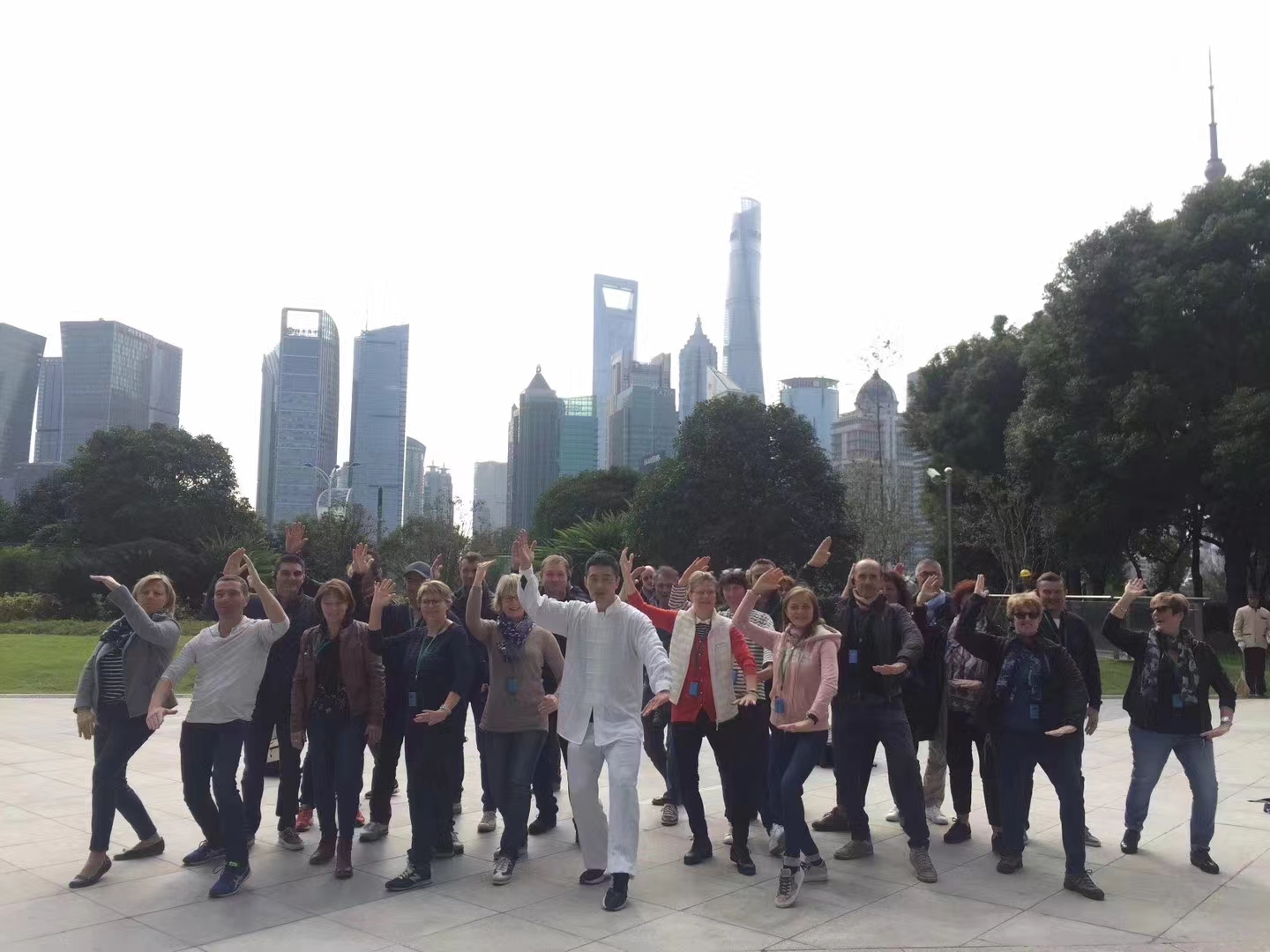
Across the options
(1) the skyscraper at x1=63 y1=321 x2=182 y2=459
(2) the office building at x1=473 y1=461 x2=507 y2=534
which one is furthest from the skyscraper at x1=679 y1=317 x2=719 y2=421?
(1) the skyscraper at x1=63 y1=321 x2=182 y2=459

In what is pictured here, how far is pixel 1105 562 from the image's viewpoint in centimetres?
3178

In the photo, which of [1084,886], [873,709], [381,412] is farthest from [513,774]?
[381,412]

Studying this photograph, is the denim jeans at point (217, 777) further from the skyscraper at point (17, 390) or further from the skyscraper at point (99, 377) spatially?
the skyscraper at point (17, 390)

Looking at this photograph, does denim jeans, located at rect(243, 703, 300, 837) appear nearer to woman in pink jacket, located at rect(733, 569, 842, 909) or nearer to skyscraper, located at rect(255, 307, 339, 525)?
woman in pink jacket, located at rect(733, 569, 842, 909)

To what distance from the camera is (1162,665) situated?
634 cm

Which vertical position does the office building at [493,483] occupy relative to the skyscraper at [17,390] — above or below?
below

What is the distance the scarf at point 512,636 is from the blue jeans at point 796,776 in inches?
64.4

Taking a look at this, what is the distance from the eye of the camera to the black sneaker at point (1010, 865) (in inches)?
238

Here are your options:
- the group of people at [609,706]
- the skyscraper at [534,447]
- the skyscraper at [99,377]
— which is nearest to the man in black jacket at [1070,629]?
the group of people at [609,706]

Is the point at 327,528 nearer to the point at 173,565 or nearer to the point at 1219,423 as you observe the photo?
the point at 173,565

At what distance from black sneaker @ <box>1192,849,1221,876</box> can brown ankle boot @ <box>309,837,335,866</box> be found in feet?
17.4

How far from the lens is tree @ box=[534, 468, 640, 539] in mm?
66562

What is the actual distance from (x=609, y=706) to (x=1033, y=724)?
7.97 ft

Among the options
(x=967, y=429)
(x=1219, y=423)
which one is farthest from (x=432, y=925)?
(x=967, y=429)
